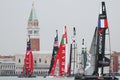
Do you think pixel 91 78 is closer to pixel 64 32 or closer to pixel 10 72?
pixel 64 32

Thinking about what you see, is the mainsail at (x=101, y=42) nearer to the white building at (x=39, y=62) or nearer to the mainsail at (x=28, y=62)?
the mainsail at (x=28, y=62)

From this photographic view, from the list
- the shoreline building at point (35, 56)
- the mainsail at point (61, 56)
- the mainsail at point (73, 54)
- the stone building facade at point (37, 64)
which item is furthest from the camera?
the shoreline building at point (35, 56)

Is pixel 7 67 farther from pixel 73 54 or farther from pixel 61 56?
pixel 61 56

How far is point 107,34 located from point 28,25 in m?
139

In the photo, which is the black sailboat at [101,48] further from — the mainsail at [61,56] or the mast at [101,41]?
the mainsail at [61,56]

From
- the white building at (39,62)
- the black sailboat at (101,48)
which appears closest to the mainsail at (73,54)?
the black sailboat at (101,48)

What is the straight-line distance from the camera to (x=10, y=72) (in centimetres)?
18350

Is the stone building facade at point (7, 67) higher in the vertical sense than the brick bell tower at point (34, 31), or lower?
lower

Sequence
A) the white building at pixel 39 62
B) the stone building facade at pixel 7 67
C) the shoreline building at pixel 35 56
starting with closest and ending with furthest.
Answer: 1. the shoreline building at pixel 35 56
2. the white building at pixel 39 62
3. the stone building facade at pixel 7 67

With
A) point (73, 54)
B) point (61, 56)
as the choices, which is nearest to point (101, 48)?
point (61, 56)

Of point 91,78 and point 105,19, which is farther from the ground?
point 105,19

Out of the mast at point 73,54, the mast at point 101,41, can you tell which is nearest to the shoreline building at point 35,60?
the mast at point 73,54

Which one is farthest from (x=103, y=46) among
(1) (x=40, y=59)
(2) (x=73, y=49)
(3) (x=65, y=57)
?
(1) (x=40, y=59)

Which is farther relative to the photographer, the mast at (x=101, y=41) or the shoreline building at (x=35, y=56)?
the shoreline building at (x=35, y=56)
